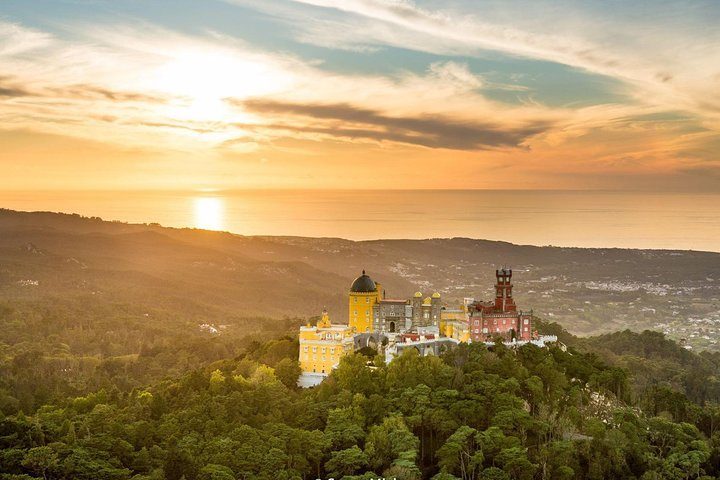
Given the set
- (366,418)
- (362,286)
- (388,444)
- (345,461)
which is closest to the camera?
(345,461)

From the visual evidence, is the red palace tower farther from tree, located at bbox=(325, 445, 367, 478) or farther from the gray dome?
tree, located at bbox=(325, 445, 367, 478)

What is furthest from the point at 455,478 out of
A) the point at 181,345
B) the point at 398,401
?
the point at 181,345

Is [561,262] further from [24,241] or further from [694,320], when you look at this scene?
[24,241]

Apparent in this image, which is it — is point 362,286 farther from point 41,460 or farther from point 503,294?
point 41,460

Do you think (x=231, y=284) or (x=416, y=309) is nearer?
(x=416, y=309)

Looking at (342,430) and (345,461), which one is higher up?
(342,430)

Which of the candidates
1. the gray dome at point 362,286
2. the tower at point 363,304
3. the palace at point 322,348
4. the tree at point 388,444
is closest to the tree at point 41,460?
the tree at point 388,444

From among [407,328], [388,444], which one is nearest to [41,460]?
[388,444]

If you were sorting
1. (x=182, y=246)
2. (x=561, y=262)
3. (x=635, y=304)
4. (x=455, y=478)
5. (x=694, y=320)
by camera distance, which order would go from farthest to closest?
(x=561, y=262) → (x=182, y=246) → (x=635, y=304) → (x=694, y=320) → (x=455, y=478)

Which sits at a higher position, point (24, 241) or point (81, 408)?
point (24, 241)
